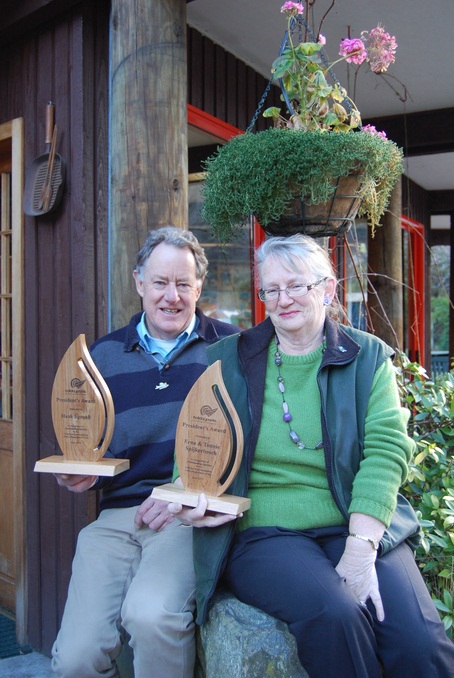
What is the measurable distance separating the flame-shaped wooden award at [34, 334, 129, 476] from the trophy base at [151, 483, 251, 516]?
21cm

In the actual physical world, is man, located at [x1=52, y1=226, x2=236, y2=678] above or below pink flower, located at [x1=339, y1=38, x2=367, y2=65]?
below

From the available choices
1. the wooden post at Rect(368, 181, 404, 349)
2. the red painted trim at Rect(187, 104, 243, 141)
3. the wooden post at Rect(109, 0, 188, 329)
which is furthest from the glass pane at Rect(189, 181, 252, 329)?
the wooden post at Rect(109, 0, 188, 329)

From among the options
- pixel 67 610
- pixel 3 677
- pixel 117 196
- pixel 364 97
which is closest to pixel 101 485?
pixel 67 610

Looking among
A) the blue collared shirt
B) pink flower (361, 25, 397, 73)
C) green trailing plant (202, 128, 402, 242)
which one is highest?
pink flower (361, 25, 397, 73)

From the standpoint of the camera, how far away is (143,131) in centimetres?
236

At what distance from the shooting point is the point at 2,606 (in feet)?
11.0

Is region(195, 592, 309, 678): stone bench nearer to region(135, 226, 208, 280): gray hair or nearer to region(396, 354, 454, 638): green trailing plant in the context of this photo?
region(396, 354, 454, 638): green trailing plant

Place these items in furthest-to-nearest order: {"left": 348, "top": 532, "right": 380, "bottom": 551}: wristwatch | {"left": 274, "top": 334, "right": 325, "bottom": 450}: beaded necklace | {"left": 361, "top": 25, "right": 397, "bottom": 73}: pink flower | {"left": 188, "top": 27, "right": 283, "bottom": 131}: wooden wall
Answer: {"left": 188, "top": 27, "right": 283, "bottom": 131}: wooden wall → {"left": 361, "top": 25, "right": 397, "bottom": 73}: pink flower → {"left": 274, "top": 334, "right": 325, "bottom": 450}: beaded necklace → {"left": 348, "top": 532, "right": 380, "bottom": 551}: wristwatch

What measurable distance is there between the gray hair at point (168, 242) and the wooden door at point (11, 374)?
1.04m

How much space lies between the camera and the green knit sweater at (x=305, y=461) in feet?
5.48

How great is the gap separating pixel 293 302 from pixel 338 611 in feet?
2.48

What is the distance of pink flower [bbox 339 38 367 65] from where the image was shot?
2148 mm

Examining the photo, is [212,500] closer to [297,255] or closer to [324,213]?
[297,255]

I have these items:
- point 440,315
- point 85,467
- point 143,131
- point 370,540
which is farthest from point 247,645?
point 440,315
